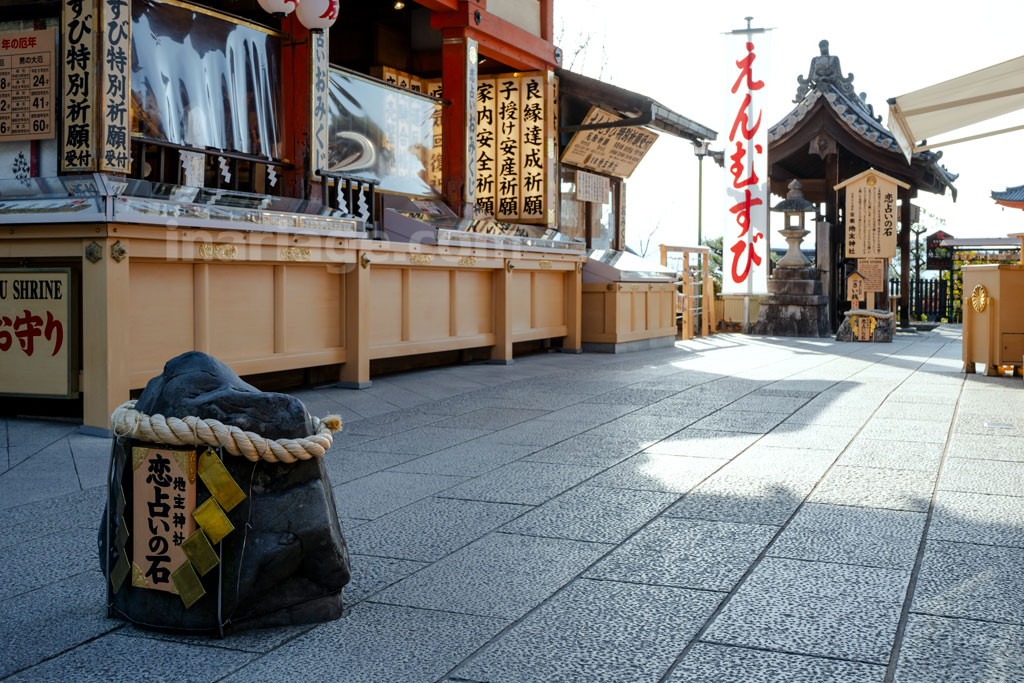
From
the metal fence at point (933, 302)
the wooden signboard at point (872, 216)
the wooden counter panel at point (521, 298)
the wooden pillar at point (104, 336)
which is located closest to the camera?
the wooden pillar at point (104, 336)

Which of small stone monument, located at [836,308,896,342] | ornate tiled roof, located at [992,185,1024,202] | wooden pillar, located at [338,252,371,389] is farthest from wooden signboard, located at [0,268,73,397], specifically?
small stone monument, located at [836,308,896,342]

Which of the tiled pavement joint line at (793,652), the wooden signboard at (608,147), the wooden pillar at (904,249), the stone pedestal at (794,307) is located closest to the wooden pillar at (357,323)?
the tiled pavement joint line at (793,652)

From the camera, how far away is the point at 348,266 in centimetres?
858

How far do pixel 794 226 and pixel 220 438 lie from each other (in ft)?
59.7

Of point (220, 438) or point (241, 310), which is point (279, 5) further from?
point (220, 438)

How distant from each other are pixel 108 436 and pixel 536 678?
438cm

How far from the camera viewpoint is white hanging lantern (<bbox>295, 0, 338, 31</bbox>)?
8.52 meters

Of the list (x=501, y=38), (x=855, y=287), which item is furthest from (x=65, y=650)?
(x=855, y=287)

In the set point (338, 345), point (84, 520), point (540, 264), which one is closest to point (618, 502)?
point (84, 520)

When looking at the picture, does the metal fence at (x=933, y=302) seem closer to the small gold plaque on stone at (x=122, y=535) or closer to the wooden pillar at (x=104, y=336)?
the wooden pillar at (x=104, y=336)

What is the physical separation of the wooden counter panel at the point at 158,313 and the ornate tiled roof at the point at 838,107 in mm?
16410

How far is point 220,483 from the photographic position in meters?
2.79

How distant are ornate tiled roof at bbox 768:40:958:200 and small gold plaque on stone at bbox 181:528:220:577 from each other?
19.1 m

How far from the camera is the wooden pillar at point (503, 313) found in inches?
443
